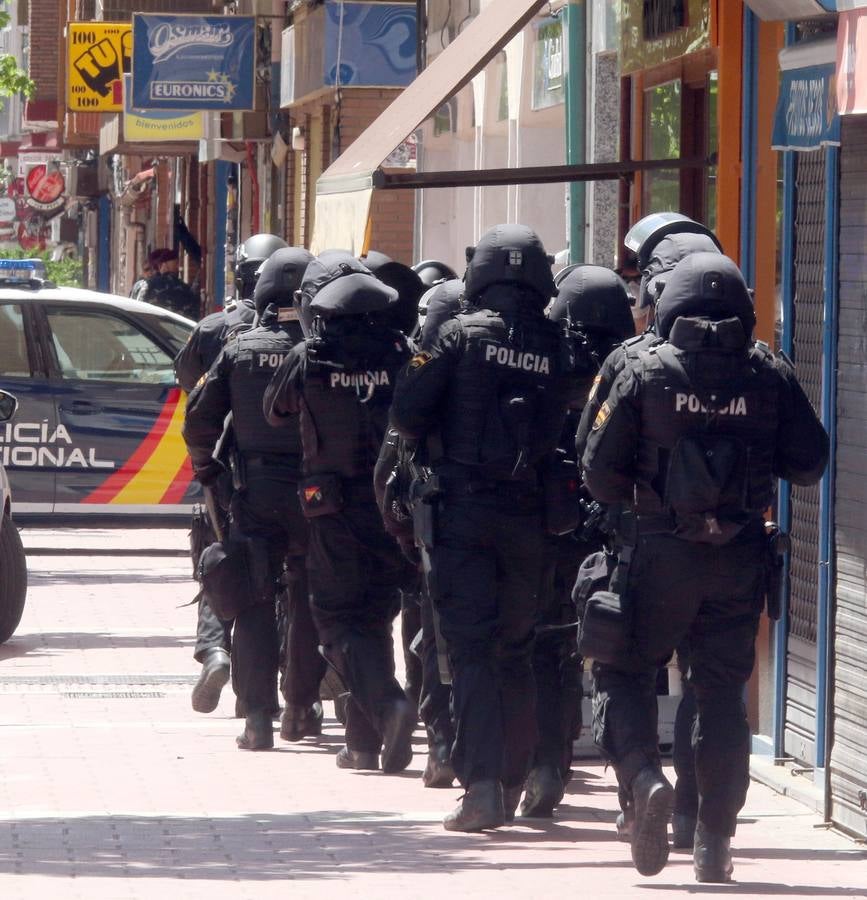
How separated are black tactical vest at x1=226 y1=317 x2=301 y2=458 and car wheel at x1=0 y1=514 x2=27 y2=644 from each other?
3.08 m

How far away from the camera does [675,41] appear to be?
1122cm

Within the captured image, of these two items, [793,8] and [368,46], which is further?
[368,46]

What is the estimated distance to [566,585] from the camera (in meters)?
7.75

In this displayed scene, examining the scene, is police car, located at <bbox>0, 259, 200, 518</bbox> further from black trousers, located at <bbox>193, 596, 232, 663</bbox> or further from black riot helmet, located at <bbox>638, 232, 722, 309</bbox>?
black riot helmet, located at <bbox>638, 232, 722, 309</bbox>

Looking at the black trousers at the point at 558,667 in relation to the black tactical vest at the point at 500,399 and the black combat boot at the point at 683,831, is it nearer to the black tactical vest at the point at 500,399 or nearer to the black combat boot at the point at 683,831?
the black tactical vest at the point at 500,399

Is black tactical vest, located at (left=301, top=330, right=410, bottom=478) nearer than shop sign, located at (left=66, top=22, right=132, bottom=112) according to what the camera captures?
Yes

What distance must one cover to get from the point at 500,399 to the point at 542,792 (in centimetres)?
128

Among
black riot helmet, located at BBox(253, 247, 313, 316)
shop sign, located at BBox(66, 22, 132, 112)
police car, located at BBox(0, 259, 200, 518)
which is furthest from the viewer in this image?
shop sign, located at BBox(66, 22, 132, 112)

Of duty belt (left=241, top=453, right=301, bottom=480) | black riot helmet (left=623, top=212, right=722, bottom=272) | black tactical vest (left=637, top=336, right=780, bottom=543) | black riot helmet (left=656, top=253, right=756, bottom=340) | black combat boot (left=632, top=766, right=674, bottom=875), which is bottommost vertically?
black combat boot (left=632, top=766, right=674, bottom=875)

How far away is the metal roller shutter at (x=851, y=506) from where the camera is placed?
7.28 metres

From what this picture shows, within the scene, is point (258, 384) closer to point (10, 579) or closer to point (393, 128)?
point (393, 128)

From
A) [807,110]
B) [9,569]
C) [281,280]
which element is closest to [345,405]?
[281,280]

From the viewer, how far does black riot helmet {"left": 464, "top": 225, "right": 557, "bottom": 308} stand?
738 centimetres

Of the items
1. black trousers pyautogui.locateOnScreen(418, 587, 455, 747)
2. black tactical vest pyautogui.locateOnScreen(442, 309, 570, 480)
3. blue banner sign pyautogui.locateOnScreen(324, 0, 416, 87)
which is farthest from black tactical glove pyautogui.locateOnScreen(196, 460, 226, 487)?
blue banner sign pyautogui.locateOnScreen(324, 0, 416, 87)
